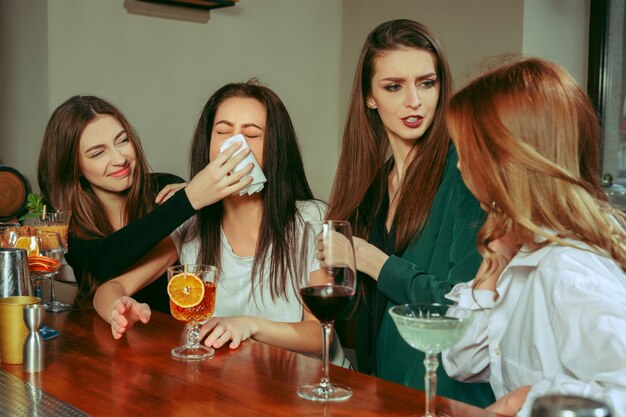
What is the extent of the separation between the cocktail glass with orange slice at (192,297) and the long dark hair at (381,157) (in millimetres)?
645

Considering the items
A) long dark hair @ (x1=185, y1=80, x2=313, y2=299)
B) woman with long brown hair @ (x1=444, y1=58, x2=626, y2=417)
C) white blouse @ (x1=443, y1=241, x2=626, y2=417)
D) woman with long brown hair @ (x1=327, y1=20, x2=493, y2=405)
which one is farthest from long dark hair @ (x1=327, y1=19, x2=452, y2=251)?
woman with long brown hair @ (x1=444, y1=58, x2=626, y2=417)

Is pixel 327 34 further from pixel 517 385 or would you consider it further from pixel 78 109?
pixel 517 385

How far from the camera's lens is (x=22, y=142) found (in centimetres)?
419

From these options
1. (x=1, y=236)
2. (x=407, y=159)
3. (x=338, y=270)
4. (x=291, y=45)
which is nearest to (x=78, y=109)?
(x=1, y=236)

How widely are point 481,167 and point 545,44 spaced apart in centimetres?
296

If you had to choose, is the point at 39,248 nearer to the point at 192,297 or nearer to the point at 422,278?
the point at 192,297

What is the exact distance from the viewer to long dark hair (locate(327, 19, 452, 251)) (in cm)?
202

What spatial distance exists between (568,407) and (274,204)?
1.57 metres

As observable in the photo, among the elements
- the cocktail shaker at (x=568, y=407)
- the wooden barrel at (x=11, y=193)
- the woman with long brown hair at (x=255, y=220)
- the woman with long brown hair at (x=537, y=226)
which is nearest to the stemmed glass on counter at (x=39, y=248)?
the woman with long brown hair at (x=255, y=220)

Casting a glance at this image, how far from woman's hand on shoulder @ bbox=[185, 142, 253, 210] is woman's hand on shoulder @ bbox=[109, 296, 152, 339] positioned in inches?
16.7

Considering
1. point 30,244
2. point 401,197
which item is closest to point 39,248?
point 30,244

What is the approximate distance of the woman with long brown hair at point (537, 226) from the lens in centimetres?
123

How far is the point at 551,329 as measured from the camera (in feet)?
4.37

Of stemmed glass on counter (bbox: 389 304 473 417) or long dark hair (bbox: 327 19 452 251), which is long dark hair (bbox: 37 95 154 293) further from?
stemmed glass on counter (bbox: 389 304 473 417)
